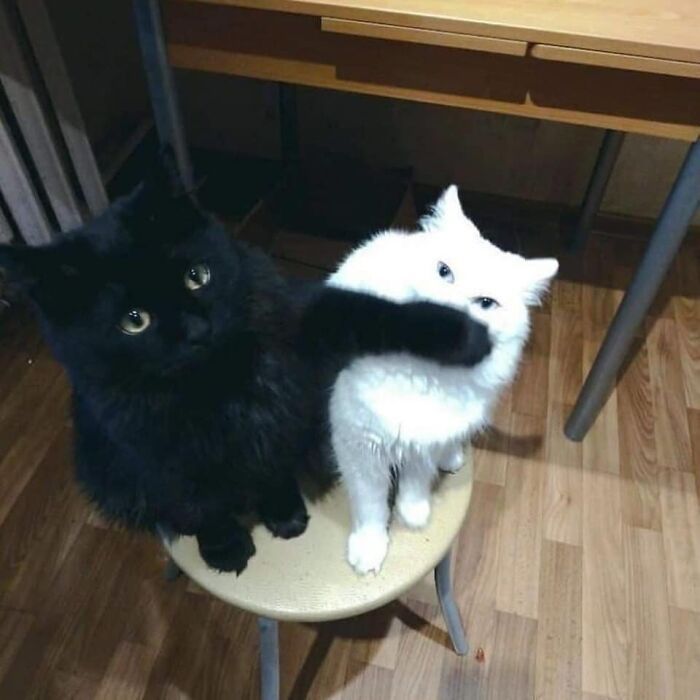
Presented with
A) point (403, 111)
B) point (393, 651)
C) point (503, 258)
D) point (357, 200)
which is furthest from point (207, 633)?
point (403, 111)

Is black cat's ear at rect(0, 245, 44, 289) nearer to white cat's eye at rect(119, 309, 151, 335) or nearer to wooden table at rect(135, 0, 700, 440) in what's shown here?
white cat's eye at rect(119, 309, 151, 335)

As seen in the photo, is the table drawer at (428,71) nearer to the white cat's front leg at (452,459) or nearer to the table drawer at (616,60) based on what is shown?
the table drawer at (616,60)

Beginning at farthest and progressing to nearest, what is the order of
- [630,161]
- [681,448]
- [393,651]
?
1. [630,161]
2. [681,448]
3. [393,651]

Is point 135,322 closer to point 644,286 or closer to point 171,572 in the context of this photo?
point 171,572

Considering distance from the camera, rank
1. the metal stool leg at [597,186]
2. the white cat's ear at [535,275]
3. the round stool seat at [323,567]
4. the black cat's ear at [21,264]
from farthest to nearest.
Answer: the metal stool leg at [597,186] < the round stool seat at [323,567] < the white cat's ear at [535,275] < the black cat's ear at [21,264]

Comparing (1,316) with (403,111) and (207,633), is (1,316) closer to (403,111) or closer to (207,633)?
(207,633)

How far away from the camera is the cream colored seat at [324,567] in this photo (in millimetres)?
734

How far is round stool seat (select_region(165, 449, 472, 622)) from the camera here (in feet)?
2.41

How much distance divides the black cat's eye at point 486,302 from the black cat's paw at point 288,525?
0.36m

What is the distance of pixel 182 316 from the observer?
1.89 ft

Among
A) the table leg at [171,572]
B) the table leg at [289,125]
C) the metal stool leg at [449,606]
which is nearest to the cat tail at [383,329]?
the metal stool leg at [449,606]

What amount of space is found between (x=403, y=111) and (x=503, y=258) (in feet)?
4.03

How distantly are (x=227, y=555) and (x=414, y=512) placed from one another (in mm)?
230

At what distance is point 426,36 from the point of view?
792mm
